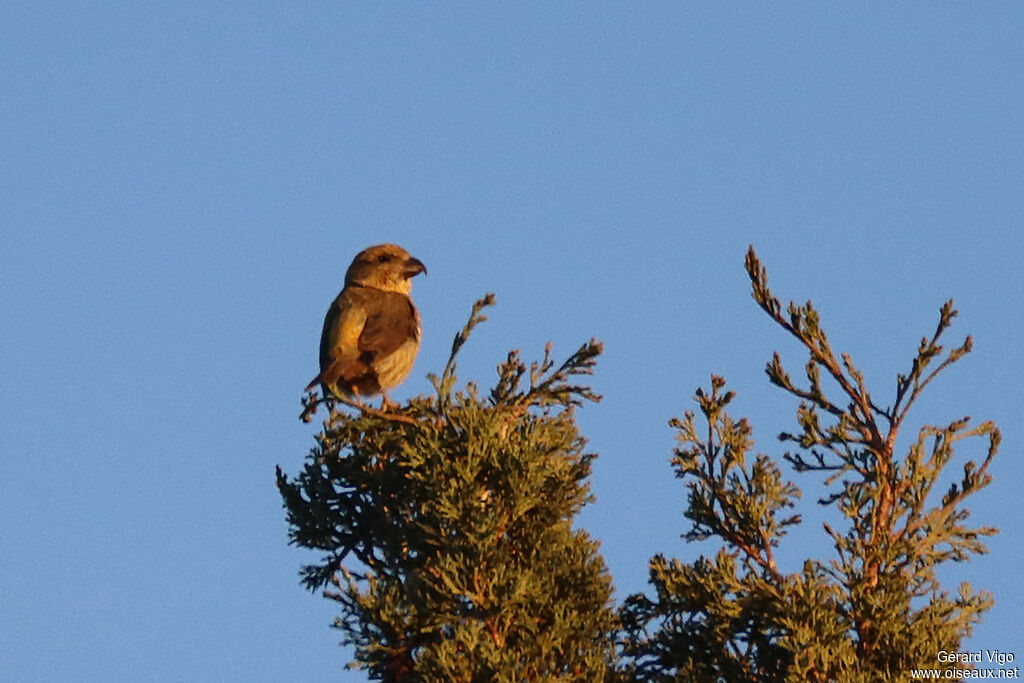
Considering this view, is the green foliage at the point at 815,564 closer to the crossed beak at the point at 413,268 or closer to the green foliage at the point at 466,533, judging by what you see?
the green foliage at the point at 466,533

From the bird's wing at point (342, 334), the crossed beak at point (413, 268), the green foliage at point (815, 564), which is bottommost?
the green foliage at point (815, 564)

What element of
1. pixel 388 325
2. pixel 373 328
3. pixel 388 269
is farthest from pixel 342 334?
pixel 388 269

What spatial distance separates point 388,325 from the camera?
33.9 ft

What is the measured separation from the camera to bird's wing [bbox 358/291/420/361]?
10050 millimetres

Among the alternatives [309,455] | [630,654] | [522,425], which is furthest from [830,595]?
[309,455]

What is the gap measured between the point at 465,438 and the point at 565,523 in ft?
1.83

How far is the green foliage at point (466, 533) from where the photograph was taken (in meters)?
5.15

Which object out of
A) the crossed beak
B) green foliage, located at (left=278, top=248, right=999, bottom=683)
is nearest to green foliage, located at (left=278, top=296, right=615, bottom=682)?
green foliage, located at (left=278, top=248, right=999, bottom=683)

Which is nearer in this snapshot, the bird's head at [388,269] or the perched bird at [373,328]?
the perched bird at [373,328]

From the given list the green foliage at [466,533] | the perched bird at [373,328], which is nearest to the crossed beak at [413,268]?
the perched bird at [373,328]

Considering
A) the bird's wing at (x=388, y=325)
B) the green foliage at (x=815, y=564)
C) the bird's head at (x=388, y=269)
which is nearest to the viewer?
the green foliage at (x=815, y=564)

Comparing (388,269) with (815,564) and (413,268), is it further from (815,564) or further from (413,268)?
(815,564)

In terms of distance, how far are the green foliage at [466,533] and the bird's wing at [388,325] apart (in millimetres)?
3713

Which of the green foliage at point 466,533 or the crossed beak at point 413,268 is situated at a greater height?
the crossed beak at point 413,268
